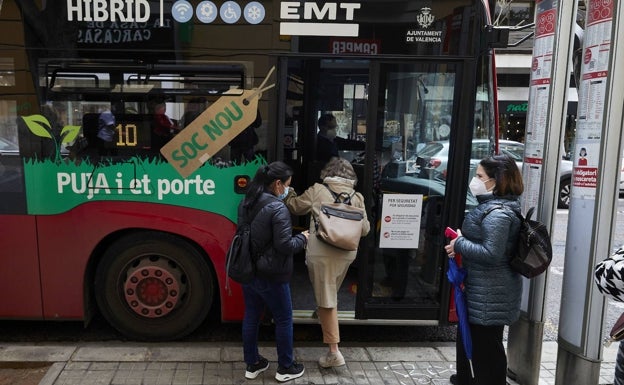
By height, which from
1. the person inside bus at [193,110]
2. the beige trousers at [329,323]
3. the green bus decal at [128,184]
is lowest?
the beige trousers at [329,323]

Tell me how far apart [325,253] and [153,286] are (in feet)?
4.89

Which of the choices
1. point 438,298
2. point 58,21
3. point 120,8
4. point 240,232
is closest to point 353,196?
point 240,232

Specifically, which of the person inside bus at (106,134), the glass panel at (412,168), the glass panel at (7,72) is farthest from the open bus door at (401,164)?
the glass panel at (7,72)

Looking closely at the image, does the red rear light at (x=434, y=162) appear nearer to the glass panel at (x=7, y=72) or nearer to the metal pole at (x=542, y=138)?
the metal pole at (x=542, y=138)

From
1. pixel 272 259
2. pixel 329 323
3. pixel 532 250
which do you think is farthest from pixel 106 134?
pixel 532 250

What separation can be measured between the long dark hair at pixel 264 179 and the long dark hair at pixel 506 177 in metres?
1.29

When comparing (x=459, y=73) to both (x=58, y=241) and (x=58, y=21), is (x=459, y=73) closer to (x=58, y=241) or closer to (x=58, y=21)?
(x=58, y=21)

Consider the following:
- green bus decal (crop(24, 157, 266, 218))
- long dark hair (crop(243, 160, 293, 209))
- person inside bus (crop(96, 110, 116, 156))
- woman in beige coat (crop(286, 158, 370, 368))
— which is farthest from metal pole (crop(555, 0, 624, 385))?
person inside bus (crop(96, 110, 116, 156))

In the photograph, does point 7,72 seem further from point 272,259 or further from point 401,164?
point 401,164

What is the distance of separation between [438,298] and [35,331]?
11.4ft

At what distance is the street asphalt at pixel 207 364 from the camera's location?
11.4 ft

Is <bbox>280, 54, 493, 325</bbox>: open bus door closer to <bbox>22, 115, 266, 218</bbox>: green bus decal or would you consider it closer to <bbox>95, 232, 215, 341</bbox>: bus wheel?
<bbox>22, 115, 266, 218</bbox>: green bus decal

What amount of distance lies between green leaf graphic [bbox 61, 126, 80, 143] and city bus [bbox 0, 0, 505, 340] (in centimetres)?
1

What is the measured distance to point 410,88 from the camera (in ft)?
12.8
